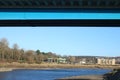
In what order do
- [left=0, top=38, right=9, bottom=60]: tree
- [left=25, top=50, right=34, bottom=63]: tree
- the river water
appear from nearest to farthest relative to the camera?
the river water → [left=0, top=38, right=9, bottom=60]: tree → [left=25, top=50, right=34, bottom=63]: tree

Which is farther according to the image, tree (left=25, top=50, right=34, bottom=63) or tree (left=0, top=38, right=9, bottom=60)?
tree (left=25, top=50, right=34, bottom=63)

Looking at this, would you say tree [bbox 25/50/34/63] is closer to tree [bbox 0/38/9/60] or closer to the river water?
tree [bbox 0/38/9/60]

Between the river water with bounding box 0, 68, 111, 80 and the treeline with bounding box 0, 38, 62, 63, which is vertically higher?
the treeline with bounding box 0, 38, 62, 63

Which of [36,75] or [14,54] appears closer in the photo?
[36,75]

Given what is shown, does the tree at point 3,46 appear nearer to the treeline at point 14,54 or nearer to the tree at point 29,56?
the treeline at point 14,54
